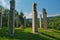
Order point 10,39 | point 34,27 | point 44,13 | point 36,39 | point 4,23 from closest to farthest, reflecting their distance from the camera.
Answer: point 10,39 < point 36,39 < point 34,27 < point 44,13 < point 4,23

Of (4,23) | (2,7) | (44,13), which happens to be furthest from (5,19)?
(44,13)

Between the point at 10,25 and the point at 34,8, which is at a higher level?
the point at 34,8

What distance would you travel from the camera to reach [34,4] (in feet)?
66.6

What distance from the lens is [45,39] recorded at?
15.2 m

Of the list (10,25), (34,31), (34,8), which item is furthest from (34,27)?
(10,25)

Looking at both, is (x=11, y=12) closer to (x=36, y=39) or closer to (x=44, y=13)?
(x=36, y=39)

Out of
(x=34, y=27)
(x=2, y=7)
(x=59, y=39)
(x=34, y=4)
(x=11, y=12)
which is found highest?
(x=2, y=7)

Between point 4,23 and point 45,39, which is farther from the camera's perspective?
point 4,23

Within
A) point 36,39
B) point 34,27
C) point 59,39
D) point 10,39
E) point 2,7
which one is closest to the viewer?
point 10,39

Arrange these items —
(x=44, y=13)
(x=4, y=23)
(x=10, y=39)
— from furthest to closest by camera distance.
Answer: (x=4, y=23) < (x=44, y=13) < (x=10, y=39)

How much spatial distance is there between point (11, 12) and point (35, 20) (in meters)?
4.59

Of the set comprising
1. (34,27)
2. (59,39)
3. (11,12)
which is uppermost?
(11,12)

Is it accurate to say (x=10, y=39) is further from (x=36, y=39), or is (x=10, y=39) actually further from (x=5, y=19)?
(x=5, y=19)

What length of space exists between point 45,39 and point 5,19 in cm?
3323
